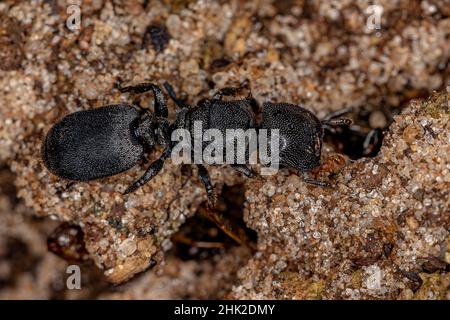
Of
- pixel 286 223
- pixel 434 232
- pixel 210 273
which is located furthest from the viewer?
pixel 210 273

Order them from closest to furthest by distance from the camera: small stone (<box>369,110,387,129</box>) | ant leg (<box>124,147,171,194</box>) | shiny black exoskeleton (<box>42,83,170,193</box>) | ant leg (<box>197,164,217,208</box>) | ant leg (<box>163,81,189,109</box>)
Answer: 1. shiny black exoskeleton (<box>42,83,170,193</box>)
2. ant leg (<box>124,147,171,194</box>)
3. ant leg (<box>197,164,217,208</box>)
4. ant leg (<box>163,81,189,109</box>)
5. small stone (<box>369,110,387,129</box>)

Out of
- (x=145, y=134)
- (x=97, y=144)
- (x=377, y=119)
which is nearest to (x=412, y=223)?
(x=377, y=119)

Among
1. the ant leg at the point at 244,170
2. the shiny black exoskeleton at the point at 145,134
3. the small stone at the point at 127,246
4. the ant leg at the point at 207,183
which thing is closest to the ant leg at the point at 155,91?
the shiny black exoskeleton at the point at 145,134

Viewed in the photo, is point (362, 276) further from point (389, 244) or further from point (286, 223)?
point (286, 223)

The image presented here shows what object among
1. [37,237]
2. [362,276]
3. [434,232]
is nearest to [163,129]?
[37,237]

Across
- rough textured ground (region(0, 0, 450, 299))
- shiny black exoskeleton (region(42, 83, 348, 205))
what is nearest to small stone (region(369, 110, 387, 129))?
rough textured ground (region(0, 0, 450, 299))

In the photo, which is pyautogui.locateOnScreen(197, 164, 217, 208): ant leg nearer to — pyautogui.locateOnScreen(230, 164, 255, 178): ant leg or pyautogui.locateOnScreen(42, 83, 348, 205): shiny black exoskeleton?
pyautogui.locateOnScreen(42, 83, 348, 205): shiny black exoskeleton
